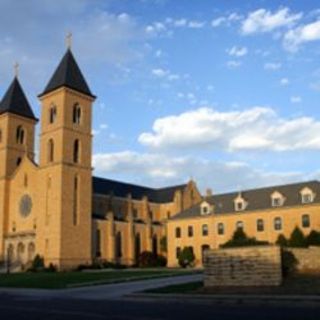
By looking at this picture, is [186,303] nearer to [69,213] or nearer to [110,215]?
[69,213]

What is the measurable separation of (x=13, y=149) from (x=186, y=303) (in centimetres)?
6694

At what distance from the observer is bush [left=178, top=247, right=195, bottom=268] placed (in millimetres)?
70019

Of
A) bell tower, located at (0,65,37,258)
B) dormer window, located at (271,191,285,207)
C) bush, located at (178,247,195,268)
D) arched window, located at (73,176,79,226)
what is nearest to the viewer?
dormer window, located at (271,191,285,207)

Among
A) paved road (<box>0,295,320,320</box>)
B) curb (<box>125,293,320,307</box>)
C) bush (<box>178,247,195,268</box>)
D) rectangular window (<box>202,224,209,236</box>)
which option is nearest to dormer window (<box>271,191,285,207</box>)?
rectangular window (<box>202,224,209,236</box>)

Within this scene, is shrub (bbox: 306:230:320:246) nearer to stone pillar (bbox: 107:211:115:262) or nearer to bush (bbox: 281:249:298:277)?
stone pillar (bbox: 107:211:115:262)

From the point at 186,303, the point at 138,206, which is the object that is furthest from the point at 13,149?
the point at 186,303

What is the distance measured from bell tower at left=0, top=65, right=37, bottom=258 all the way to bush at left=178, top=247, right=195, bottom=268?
26.2 meters

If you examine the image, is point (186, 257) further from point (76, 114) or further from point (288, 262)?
point (288, 262)

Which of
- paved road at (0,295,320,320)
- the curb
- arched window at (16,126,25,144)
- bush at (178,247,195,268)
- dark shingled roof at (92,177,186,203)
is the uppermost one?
arched window at (16,126,25,144)

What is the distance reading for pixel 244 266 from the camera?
2570 centimetres

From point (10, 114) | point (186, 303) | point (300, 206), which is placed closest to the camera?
point (186, 303)

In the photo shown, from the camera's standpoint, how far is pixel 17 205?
8019cm

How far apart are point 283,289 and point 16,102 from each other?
70580 mm

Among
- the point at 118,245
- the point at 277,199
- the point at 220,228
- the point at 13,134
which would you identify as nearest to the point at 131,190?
the point at 118,245
